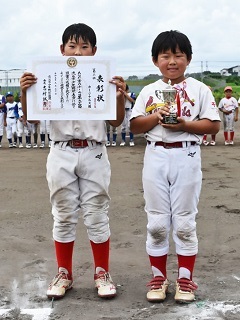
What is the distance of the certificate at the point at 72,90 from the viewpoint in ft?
12.2

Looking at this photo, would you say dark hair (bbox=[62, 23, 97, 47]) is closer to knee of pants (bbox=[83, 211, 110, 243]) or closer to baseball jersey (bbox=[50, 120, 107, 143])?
baseball jersey (bbox=[50, 120, 107, 143])

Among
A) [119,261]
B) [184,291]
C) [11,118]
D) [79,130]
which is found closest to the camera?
[184,291]

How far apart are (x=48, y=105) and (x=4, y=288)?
4.83 feet

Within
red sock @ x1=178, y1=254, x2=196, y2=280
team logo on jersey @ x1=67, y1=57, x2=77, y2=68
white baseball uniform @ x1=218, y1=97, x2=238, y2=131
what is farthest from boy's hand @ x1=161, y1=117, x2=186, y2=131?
white baseball uniform @ x1=218, y1=97, x2=238, y2=131

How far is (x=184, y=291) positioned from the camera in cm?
366

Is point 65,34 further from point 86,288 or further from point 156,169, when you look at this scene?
point 86,288

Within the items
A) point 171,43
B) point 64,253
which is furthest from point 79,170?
point 171,43

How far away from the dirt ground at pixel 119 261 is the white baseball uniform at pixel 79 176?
1.65 feet

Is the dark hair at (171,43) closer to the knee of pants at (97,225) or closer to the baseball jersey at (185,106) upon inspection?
the baseball jersey at (185,106)

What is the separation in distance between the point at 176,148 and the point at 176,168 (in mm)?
142

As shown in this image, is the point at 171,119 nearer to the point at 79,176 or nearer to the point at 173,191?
the point at 173,191

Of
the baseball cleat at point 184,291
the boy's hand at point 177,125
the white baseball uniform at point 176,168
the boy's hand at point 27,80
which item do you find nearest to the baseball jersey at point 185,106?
the white baseball uniform at point 176,168

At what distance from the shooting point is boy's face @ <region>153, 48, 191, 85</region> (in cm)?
357

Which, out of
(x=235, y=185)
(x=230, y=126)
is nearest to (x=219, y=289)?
(x=235, y=185)
